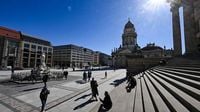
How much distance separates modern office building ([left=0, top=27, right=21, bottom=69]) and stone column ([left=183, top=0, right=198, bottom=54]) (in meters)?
61.2

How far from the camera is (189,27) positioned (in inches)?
868

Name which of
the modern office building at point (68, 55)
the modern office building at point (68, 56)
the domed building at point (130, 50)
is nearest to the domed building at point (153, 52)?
the domed building at point (130, 50)

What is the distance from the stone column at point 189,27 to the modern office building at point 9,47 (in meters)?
61.2

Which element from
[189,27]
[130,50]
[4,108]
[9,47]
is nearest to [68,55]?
[9,47]

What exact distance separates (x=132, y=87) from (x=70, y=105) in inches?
211

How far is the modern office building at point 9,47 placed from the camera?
55944mm

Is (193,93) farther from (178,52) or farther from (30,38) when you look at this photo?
(30,38)

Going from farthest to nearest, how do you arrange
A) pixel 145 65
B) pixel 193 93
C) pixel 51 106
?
pixel 145 65
pixel 51 106
pixel 193 93

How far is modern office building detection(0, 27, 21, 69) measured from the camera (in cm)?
5594

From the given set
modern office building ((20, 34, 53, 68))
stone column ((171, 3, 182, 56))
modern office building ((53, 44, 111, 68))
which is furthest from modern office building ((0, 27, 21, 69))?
stone column ((171, 3, 182, 56))

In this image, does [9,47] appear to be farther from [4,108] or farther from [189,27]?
[189,27]

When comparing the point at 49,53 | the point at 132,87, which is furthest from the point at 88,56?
the point at 132,87

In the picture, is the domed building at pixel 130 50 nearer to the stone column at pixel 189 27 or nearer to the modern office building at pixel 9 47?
the stone column at pixel 189 27

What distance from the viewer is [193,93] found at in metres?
4.71
